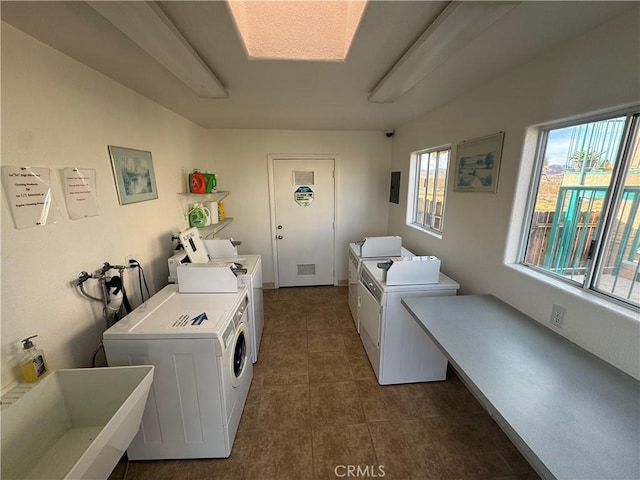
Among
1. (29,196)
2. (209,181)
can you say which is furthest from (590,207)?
(209,181)

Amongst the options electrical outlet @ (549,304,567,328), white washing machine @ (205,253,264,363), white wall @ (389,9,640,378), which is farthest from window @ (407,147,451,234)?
white washing machine @ (205,253,264,363)

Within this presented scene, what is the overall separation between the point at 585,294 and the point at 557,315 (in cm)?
17

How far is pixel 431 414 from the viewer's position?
6.21ft

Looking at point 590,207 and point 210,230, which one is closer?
point 590,207

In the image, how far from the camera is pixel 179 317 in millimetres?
1545

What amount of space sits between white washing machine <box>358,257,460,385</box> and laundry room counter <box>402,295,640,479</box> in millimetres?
416

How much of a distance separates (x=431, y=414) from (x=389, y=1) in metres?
2.40

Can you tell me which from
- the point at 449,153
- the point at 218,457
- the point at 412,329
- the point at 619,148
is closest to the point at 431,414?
the point at 412,329

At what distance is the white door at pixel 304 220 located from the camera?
3.72m

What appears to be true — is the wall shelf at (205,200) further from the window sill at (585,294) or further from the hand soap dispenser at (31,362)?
the window sill at (585,294)

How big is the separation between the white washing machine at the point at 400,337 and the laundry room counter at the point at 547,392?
0.42 metres

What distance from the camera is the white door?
372cm

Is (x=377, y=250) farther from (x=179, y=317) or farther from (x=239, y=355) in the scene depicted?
(x=179, y=317)

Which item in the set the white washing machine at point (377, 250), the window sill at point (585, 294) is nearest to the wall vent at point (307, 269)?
the white washing machine at point (377, 250)
